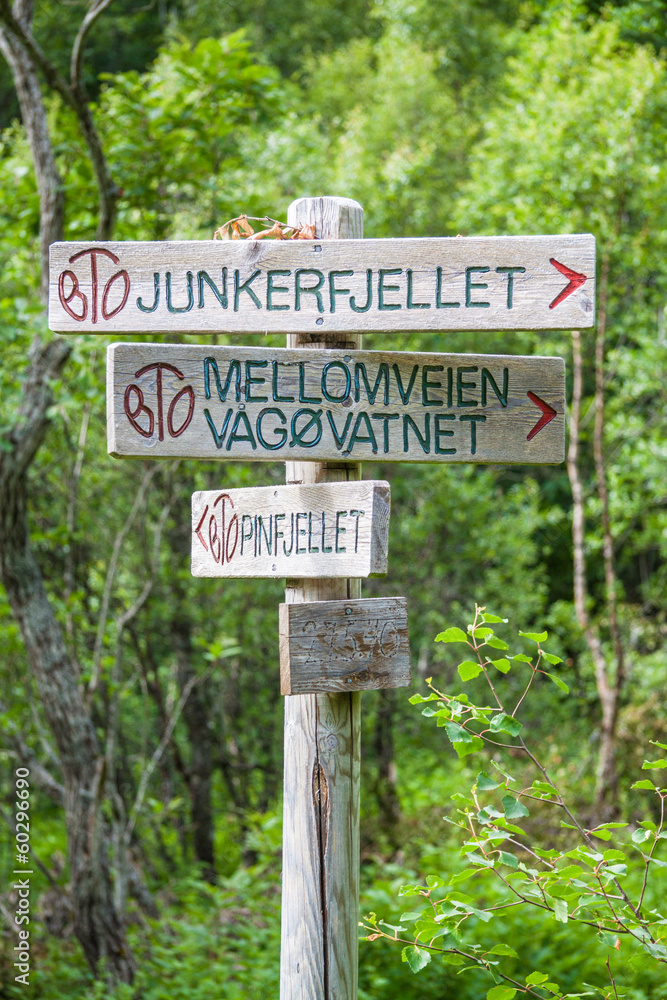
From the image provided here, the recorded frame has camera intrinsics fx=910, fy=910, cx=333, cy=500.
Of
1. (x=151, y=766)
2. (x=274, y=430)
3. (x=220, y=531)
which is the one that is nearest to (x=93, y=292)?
(x=274, y=430)

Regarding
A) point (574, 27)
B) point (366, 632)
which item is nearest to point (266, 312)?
point (366, 632)

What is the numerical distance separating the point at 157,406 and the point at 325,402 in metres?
0.33

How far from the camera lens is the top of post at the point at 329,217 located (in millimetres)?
2014

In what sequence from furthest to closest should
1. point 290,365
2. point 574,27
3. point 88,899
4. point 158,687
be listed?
1. point 574,27
2. point 158,687
3. point 88,899
4. point 290,365

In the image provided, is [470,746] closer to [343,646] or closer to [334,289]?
[343,646]

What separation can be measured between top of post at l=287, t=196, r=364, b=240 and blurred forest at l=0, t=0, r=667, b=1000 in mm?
1627

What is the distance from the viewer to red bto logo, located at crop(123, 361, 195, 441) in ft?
5.63

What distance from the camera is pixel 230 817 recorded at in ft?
23.0

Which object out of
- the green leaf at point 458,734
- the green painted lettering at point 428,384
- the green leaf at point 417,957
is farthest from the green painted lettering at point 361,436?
the green leaf at point 417,957

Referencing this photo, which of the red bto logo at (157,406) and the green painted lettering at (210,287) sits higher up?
the green painted lettering at (210,287)

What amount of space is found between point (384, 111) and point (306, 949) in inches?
545

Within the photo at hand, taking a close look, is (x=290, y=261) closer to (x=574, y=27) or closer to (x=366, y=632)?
(x=366, y=632)

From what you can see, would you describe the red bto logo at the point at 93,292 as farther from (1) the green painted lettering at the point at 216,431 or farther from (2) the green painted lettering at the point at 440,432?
(2) the green painted lettering at the point at 440,432

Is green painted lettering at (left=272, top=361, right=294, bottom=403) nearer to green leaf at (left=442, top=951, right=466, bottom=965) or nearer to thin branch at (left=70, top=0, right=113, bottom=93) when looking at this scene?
green leaf at (left=442, top=951, right=466, bottom=965)
